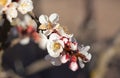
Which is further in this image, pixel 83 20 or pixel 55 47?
pixel 83 20

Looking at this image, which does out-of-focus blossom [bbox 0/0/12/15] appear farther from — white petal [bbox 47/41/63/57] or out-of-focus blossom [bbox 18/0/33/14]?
white petal [bbox 47/41/63/57]

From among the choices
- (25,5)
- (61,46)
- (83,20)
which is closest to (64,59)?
(61,46)

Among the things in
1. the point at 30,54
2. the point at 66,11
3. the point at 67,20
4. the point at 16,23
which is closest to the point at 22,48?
the point at 30,54

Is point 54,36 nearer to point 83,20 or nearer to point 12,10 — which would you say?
point 12,10

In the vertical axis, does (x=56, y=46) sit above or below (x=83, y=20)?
above

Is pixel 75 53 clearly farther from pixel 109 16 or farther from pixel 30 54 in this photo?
pixel 109 16

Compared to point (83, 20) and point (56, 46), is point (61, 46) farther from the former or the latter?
point (83, 20)

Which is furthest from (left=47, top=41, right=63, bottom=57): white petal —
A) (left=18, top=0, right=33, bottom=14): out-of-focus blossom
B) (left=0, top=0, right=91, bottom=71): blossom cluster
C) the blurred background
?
the blurred background

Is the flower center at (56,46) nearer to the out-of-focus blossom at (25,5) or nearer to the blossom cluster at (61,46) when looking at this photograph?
the blossom cluster at (61,46)

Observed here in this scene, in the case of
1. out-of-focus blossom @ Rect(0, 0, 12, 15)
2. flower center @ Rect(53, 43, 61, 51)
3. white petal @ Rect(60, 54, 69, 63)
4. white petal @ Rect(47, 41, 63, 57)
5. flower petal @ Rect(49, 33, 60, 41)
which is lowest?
white petal @ Rect(60, 54, 69, 63)

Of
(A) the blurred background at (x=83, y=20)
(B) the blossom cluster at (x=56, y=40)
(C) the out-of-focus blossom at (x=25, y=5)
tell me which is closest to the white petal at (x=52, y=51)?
(B) the blossom cluster at (x=56, y=40)

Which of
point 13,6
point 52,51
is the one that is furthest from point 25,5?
point 52,51
